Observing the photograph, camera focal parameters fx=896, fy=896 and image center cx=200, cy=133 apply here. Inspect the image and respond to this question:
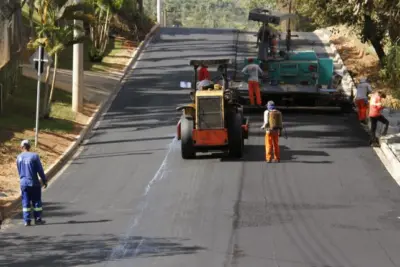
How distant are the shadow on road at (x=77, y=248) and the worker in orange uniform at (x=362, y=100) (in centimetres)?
1375

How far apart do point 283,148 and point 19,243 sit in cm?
1053

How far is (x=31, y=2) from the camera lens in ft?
97.1

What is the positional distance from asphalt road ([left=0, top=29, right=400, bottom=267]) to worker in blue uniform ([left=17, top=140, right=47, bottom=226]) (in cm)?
A: 36

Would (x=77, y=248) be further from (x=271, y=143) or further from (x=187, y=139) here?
(x=271, y=143)

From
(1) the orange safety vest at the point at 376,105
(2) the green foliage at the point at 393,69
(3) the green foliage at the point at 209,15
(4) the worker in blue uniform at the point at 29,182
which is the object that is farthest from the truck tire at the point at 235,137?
(3) the green foliage at the point at 209,15

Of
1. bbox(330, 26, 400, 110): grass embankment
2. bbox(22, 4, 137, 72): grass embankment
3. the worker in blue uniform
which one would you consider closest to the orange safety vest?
bbox(330, 26, 400, 110): grass embankment

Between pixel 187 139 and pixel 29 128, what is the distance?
6382mm

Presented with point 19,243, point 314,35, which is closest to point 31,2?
point 19,243

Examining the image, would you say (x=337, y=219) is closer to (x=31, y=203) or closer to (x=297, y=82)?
(x=31, y=203)

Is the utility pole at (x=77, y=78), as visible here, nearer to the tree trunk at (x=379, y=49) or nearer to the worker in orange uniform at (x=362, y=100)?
the worker in orange uniform at (x=362, y=100)

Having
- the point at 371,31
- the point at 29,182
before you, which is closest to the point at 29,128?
the point at 29,182

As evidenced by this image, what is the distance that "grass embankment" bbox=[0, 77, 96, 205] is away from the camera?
2148 centimetres

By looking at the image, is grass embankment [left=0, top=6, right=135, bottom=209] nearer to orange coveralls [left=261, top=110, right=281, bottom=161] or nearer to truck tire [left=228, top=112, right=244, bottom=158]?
truck tire [left=228, top=112, right=244, bottom=158]

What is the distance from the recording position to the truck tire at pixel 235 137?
2238cm
